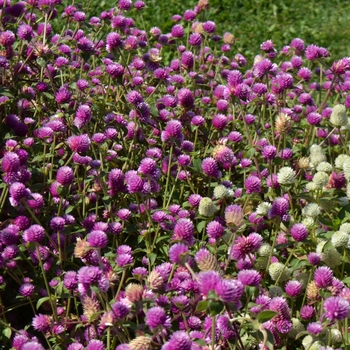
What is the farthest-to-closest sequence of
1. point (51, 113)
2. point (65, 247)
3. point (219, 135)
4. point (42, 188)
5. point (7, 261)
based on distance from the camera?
point (219, 135) < point (51, 113) < point (42, 188) < point (65, 247) < point (7, 261)

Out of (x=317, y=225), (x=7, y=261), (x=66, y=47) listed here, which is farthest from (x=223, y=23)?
(x=7, y=261)

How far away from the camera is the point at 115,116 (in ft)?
9.08

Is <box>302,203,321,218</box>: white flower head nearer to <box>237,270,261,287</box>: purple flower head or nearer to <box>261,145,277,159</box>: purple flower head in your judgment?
<box>261,145,277,159</box>: purple flower head

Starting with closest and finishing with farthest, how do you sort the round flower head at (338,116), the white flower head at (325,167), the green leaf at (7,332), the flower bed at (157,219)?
1. the flower bed at (157,219)
2. the green leaf at (7,332)
3. the white flower head at (325,167)
4. the round flower head at (338,116)

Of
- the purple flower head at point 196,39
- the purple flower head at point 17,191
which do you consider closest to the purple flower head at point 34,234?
the purple flower head at point 17,191

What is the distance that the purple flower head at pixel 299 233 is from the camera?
84.0 inches

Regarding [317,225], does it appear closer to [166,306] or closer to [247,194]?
[247,194]

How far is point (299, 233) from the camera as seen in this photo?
2135 millimetres

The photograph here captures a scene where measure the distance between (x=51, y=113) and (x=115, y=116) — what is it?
0.39 metres

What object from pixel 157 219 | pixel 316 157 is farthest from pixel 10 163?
pixel 316 157

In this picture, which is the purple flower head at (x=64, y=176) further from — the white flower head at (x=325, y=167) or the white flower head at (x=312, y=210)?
the white flower head at (x=325, y=167)

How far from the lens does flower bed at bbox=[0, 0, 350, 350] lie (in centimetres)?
178

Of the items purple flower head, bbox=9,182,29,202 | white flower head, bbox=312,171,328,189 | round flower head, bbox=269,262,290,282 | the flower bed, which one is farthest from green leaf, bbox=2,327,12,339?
white flower head, bbox=312,171,328,189

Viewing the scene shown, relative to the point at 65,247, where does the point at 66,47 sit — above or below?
above
